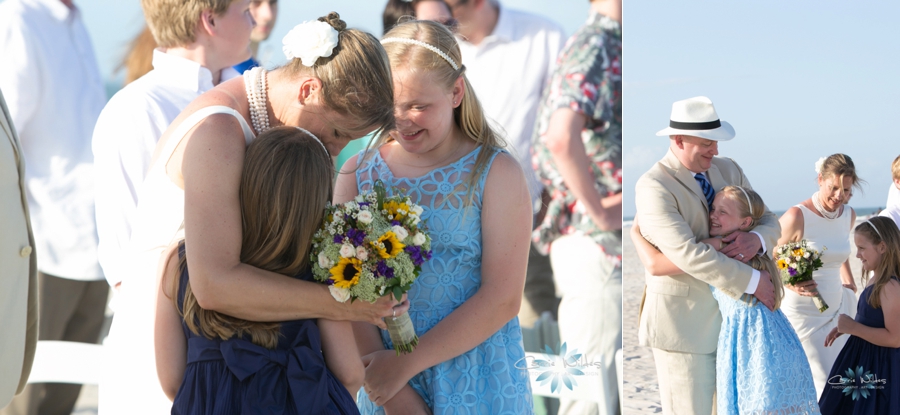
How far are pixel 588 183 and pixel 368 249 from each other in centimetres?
268

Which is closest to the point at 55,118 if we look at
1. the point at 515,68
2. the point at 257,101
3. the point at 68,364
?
the point at 68,364

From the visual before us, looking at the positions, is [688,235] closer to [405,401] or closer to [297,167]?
[405,401]

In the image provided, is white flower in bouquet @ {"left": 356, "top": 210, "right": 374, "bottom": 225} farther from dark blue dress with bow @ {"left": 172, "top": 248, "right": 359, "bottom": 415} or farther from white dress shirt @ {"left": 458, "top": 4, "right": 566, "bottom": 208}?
white dress shirt @ {"left": 458, "top": 4, "right": 566, "bottom": 208}

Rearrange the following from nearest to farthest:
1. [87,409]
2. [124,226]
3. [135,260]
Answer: [135,260], [124,226], [87,409]

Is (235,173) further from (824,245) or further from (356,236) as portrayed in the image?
(824,245)

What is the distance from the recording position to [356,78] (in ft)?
6.18

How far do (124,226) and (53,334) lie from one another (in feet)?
5.38

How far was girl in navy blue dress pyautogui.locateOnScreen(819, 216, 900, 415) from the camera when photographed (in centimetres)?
429

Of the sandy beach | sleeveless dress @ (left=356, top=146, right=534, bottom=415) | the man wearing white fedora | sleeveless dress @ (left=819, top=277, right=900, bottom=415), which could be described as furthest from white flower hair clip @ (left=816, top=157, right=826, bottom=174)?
sleeveless dress @ (left=356, top=146, right=534, bottom=415)

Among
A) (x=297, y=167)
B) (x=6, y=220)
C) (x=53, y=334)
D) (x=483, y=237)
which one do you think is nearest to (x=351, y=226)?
(x=297, y=167)

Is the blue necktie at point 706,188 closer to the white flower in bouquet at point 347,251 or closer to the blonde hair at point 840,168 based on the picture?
the blonde hair at point 840,168

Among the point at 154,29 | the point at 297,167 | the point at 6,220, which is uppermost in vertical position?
the point at 154,29

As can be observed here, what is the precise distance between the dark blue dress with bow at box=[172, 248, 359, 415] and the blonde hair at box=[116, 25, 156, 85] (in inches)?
113

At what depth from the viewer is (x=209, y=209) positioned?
5.77 feet
